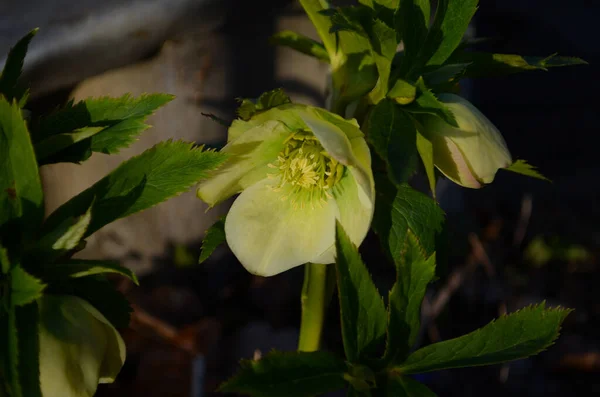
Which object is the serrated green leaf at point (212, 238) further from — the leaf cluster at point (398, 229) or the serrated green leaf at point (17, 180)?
the serrated green leaf at point (17, 180)

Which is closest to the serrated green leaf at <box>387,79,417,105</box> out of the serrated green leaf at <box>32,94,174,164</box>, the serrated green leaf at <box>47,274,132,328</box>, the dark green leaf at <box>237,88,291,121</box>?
the dark green leaf at <box>237,88,291,121</box>

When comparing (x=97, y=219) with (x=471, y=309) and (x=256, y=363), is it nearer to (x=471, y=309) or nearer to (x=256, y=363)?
(x=256, y=363)

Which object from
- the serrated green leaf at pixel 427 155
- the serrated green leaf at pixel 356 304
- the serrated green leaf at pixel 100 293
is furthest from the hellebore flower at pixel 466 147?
the serrated green leaf at pixel 100 293

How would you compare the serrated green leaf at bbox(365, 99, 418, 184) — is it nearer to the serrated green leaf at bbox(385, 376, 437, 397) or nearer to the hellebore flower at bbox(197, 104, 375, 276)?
the hellebore flower at bbox(197, 104, 375, 276)

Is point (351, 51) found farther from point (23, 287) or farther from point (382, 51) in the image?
point (23, 287)

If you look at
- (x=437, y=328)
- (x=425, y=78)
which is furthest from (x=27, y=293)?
(x=437, y=328)

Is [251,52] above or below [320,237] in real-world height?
below
